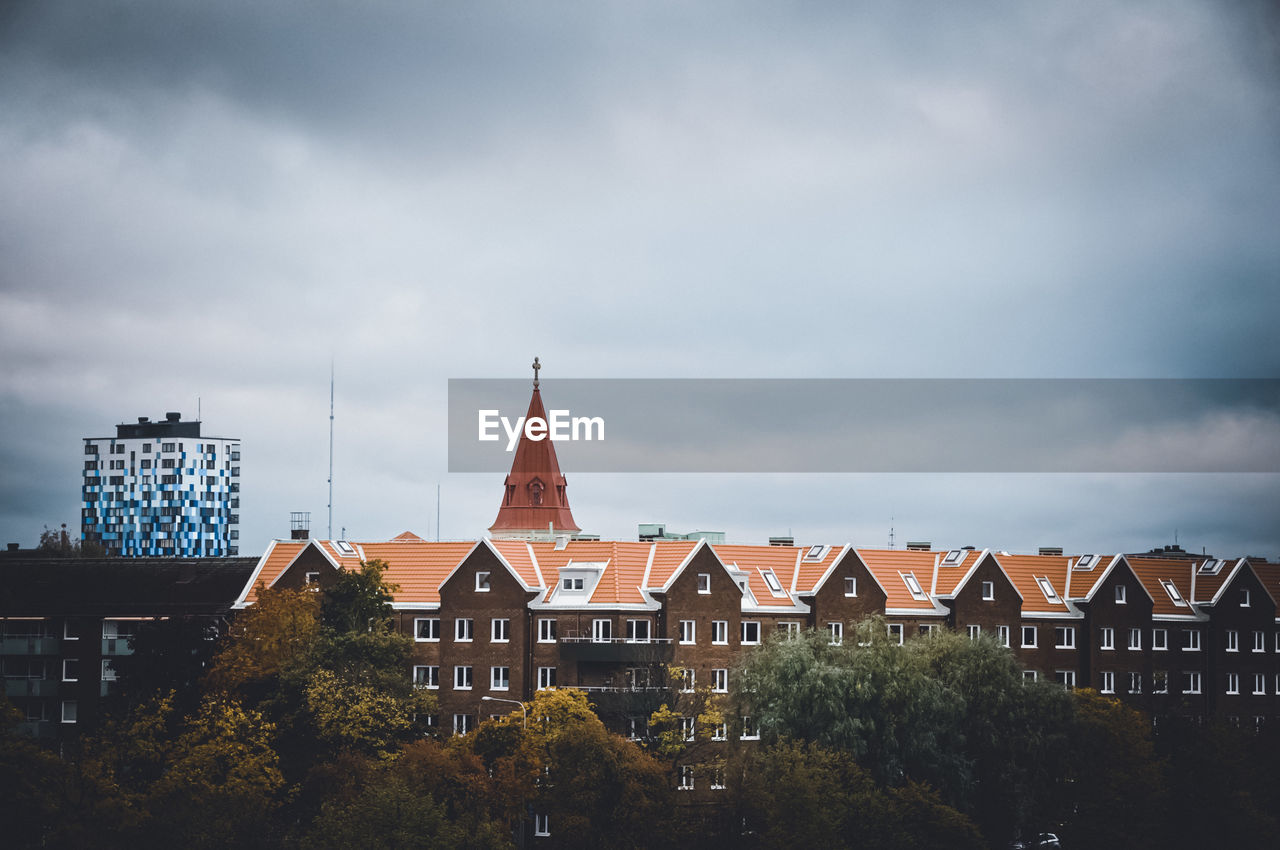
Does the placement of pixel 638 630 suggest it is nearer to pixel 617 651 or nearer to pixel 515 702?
pixel 617 651

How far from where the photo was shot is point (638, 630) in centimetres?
10344

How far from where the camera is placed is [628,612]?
339 feet

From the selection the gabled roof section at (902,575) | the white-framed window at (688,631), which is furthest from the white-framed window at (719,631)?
the gabled roof section at (902,575)

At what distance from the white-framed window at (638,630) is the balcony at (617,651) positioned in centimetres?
113

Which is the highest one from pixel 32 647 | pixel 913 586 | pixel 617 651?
pixel 913 586

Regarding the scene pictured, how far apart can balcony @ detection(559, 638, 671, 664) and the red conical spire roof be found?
51.3 m

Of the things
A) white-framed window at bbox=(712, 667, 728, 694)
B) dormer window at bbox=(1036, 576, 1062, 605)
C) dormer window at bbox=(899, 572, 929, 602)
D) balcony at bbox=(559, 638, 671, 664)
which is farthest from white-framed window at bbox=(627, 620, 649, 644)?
dormer window at bbox=(1036, 576, 1062, 605)

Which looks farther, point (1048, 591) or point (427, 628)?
point (1048, 591)

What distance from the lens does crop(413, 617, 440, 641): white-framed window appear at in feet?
351

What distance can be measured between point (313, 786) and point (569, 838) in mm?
15304

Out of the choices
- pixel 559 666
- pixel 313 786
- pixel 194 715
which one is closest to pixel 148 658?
pixel 194 715

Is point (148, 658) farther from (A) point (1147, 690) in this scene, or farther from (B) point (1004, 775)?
(A) point (1147, 690)

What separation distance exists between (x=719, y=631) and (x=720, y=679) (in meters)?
3.07

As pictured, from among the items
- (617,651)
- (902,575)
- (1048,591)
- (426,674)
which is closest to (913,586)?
(902,575)
